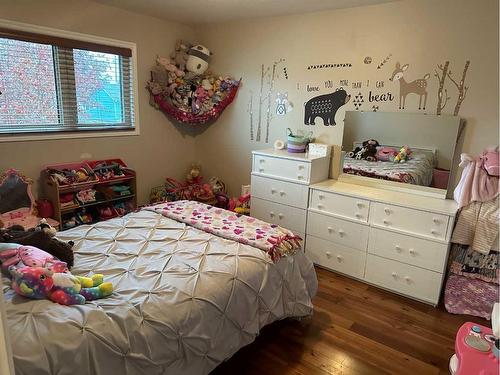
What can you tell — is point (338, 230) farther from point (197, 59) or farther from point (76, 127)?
point (76, 127)

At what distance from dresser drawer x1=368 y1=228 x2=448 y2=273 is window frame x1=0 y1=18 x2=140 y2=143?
2700 millimetres

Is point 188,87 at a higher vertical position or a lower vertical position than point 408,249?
higher

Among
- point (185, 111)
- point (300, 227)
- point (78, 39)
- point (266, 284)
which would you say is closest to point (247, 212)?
point (300, 227)

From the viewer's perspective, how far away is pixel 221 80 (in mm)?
3908

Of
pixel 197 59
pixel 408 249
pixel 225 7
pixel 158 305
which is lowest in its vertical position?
pixel 408 249

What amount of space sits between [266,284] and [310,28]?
2533 mm

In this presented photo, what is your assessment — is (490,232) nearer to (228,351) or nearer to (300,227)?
(300,227)

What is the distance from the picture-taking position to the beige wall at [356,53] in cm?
255

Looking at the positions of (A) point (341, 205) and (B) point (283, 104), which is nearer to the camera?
(A) point (341, 205)

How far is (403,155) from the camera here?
2982mm

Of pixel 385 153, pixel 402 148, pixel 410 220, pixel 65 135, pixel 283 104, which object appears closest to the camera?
pixel 410 220

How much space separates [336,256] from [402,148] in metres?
1.10

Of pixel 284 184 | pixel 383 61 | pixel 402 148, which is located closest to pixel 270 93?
pixel 284 184

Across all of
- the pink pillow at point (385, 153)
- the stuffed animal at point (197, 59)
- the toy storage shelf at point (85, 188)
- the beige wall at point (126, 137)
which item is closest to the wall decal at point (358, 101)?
A: the pink pillow at point (385, 153)
